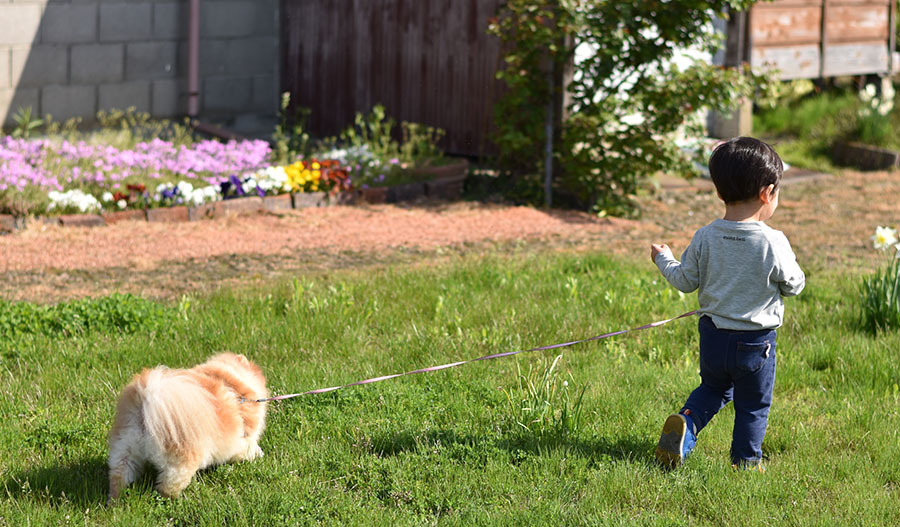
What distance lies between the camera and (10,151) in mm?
9117

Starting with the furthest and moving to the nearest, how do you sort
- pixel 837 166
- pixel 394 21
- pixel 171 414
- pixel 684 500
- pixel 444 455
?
pixel 837 166, pixel 394 21, pixel 444 455, pixel 684 500, pixel 171 414

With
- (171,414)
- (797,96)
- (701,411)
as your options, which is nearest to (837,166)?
(797,96)

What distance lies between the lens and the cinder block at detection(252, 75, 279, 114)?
41.6ft

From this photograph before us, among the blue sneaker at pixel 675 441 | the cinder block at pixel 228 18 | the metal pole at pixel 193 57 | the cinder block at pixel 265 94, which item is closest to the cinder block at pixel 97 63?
the metal pole at pixel 193 57

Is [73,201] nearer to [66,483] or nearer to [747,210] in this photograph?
[66,483]

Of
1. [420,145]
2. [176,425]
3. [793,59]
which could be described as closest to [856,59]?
[793,59]

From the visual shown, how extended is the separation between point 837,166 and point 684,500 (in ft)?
32.3

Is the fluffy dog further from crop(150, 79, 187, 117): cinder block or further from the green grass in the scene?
crop(150, 79, 187, 117): cinder block

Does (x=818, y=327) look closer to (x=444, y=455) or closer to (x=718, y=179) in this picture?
(x=718, y=179)

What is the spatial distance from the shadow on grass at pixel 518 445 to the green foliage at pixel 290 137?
6.22 metres

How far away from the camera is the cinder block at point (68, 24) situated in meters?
10.8

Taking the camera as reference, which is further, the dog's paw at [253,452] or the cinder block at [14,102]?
the cinder block at [14,102]

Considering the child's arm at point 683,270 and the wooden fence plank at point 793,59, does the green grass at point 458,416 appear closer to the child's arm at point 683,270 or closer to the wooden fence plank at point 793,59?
the child's arm at point 683,270

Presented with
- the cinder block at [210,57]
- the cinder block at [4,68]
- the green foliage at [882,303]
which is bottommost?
the green foliage at [882,303]
